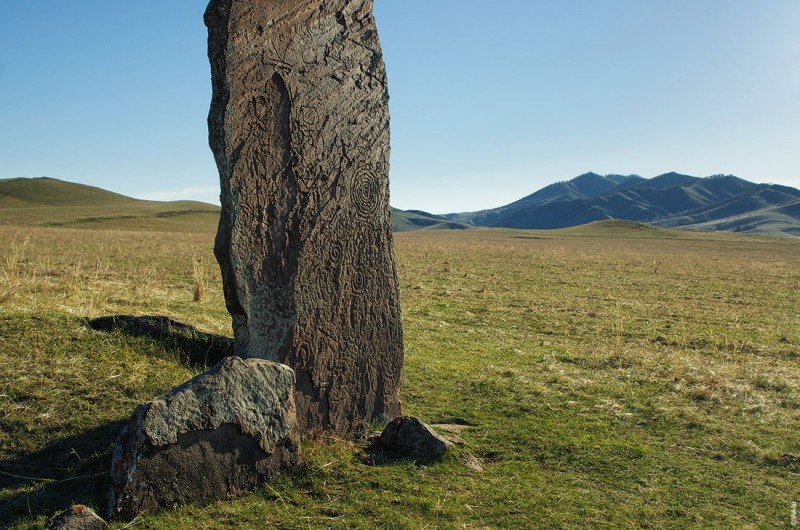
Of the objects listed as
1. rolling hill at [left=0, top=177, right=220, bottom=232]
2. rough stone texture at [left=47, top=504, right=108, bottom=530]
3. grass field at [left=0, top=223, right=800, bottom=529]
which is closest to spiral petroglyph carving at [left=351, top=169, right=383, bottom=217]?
grass field at [left=0, top=223, right=800, bottom=529]

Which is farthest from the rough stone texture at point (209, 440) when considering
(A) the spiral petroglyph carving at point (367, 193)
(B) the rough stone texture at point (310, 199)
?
(A) the spiral petroglyph carving at point (367, 193)

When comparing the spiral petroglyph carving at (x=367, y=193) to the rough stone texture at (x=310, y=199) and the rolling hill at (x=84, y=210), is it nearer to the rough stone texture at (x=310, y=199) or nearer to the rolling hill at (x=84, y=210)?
the rough stone texture at (x=310, y=199)

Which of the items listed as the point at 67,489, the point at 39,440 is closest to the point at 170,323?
the point at 39,440

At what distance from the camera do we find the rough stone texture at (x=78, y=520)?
13.4 feet

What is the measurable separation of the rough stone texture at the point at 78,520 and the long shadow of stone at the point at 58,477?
30 cm

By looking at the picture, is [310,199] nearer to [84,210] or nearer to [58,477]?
[58,477]

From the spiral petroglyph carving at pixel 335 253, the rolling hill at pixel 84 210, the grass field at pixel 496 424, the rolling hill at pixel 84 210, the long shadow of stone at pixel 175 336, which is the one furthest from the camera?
the rolling hill at pixel 84 210

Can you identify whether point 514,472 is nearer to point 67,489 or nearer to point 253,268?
point 253,268

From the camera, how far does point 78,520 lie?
163 inches

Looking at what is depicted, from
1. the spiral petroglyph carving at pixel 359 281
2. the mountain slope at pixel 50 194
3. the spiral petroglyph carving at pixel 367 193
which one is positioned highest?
the mountain slope at pixel 50 194

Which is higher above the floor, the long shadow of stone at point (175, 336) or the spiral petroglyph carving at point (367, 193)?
the spiral petroglyph carving at point (367, 193)

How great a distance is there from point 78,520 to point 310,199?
323 cm

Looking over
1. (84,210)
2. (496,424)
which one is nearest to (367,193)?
(496,424)

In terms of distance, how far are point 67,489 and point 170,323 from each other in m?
3.01
